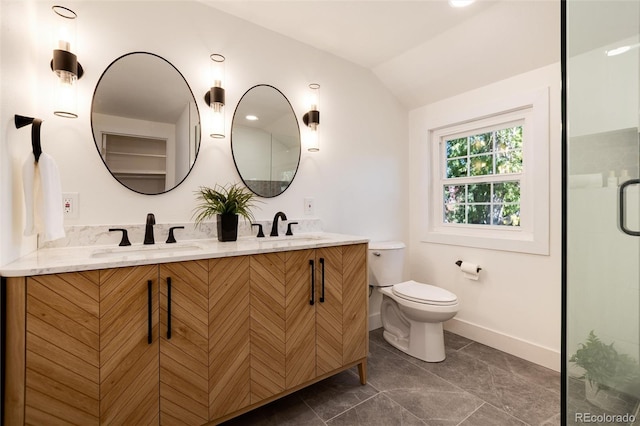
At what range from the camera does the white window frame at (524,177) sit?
6.91ft

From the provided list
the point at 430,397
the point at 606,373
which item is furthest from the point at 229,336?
the point at 606,373

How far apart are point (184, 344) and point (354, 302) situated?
38.2 inches

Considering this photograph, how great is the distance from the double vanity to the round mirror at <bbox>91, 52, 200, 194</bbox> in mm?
441

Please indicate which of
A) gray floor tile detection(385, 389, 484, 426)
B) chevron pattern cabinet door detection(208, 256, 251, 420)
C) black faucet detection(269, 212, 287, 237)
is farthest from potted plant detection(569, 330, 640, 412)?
black faucet detection(269, 212, 287, 237)

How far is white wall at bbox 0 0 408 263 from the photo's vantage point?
3.99 ft

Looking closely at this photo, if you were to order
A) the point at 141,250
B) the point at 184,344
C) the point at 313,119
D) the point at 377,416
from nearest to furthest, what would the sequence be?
the point at 184,344 → the point at 141,250 → the point at 377,416 → the point at 313,119

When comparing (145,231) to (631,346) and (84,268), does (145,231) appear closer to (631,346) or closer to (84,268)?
(84,268)

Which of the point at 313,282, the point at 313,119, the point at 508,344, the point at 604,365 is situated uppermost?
the point at 313,119

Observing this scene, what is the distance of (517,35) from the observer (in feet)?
6.61

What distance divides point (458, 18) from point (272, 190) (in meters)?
1.76

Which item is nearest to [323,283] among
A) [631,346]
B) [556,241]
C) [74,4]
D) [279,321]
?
[279,321]

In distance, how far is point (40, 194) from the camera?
113cm

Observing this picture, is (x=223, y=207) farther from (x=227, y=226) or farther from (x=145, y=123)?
(x=145, y=123)

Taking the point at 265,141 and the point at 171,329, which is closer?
the point at 171,329
